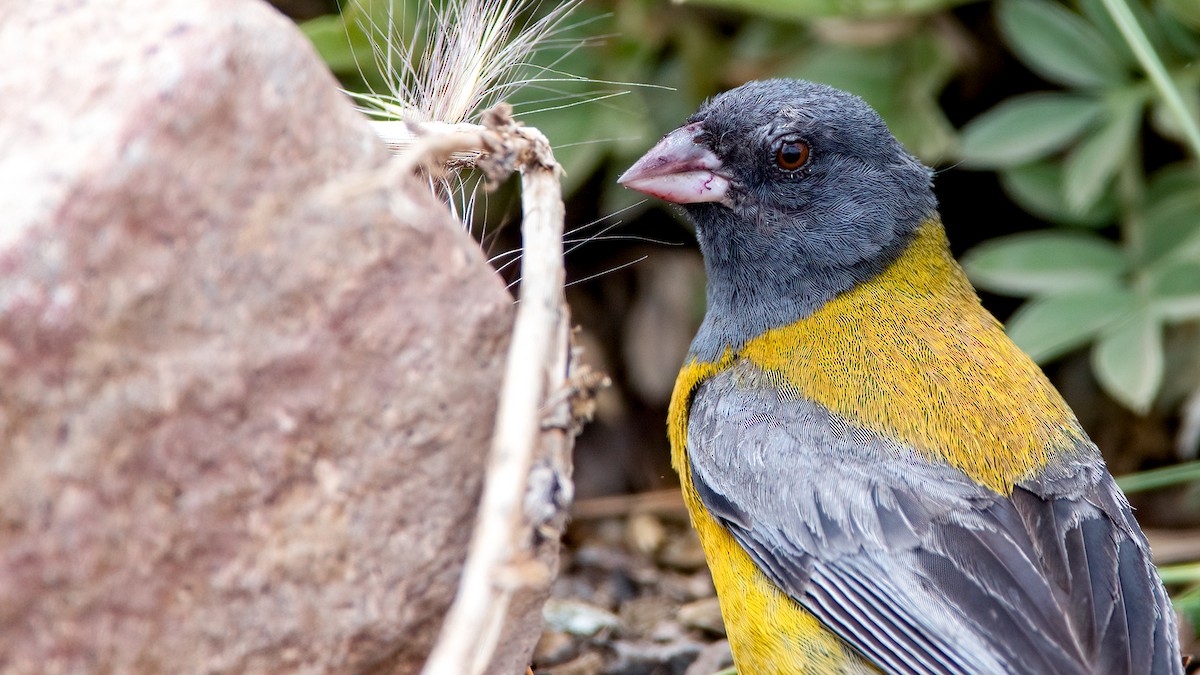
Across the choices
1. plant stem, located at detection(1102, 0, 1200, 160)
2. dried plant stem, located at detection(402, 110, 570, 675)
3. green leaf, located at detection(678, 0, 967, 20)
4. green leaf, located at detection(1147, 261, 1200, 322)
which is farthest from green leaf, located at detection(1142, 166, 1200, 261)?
dried plant stem, located at detection(402, 110, 570, 675)

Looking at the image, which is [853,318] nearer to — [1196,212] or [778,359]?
[778,359]

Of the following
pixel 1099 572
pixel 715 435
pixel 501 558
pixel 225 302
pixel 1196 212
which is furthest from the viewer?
pixel 1196 212

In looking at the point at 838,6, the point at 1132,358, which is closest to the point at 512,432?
the point at 838,6

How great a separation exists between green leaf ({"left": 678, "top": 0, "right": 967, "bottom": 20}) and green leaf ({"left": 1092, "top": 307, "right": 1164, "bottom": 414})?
3.17ft

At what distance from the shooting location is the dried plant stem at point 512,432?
1300 mm

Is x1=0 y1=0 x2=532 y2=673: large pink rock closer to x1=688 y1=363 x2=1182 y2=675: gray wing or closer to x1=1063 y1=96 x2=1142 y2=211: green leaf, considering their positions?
x1=688 y1=363 x2=1182 y2=675: gray wing

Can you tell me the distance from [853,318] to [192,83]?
157cm

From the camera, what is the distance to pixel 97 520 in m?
1.43

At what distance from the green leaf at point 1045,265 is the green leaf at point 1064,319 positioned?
6cm

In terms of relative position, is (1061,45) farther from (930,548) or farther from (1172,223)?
(930,548)

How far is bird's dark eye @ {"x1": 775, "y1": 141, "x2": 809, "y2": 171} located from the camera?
2.67 m

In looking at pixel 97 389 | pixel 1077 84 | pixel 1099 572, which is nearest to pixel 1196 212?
pixel 1077 84

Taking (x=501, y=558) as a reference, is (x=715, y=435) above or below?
below

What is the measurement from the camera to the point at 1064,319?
10.5 feet
